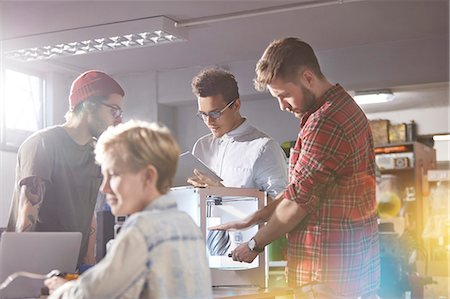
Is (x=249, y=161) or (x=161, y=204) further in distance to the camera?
(x=249, y=161)

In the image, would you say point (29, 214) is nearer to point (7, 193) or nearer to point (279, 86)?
point (279, 86)

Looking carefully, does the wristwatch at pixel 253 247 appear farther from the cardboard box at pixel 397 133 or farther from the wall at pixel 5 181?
the cardboard box at pixel 397 133

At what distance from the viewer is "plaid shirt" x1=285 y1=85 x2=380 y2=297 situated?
2.36 m

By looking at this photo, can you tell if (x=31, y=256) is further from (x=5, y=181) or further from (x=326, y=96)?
(x=5, y=181)

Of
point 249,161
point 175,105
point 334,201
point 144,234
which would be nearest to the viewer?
point 144,234

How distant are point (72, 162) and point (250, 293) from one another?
3.06ft

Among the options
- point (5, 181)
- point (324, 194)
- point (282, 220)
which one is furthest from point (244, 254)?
point (5, 181)

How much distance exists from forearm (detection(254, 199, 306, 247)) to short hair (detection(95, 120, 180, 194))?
775 mm

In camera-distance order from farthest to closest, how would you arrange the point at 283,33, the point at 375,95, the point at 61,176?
the point at 375,95, the point at 283,33, the point at 61,176

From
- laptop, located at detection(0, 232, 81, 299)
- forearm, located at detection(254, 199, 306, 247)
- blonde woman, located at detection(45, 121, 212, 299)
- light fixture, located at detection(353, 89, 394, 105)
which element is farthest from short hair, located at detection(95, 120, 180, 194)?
light fixture, located at detection(353, 89, 394, 105)

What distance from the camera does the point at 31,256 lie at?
7.43 feet

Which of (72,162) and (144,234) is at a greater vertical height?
(72,162)

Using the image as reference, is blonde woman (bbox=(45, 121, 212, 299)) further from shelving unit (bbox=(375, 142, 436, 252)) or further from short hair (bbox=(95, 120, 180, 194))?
shelving unit (bbox=(375, 142, 436, 252))

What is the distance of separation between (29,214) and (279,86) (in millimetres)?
1021
